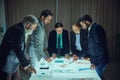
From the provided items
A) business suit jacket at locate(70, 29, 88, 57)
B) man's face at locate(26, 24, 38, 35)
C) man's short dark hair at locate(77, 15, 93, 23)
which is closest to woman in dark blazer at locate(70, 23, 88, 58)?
business suit jacket at locate(70, 29, 88, 57)

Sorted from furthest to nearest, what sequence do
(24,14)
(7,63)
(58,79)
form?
(24,14)
(7,63)
(58,79)

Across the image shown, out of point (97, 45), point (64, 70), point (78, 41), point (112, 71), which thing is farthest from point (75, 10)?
point (112, 71)

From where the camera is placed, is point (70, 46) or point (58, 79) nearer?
point (58, 79)

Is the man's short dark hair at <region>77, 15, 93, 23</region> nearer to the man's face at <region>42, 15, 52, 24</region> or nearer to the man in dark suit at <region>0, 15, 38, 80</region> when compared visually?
the man's face at <region>42, 15, 52, 24</region>

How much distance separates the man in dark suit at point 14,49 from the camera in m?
2.82

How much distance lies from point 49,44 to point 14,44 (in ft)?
1.97

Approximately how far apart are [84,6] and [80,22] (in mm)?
215

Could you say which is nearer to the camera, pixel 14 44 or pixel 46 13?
pixel 14 44

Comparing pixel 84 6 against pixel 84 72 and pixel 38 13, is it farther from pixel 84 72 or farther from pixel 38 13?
pixel 84 72

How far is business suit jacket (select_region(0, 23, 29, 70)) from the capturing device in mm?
2809

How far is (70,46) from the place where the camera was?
3.33 meters

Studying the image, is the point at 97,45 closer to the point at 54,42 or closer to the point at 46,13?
the point at 54,42

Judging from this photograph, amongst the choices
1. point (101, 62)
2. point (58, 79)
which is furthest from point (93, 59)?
point (58, 79)

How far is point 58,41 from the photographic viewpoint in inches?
133
